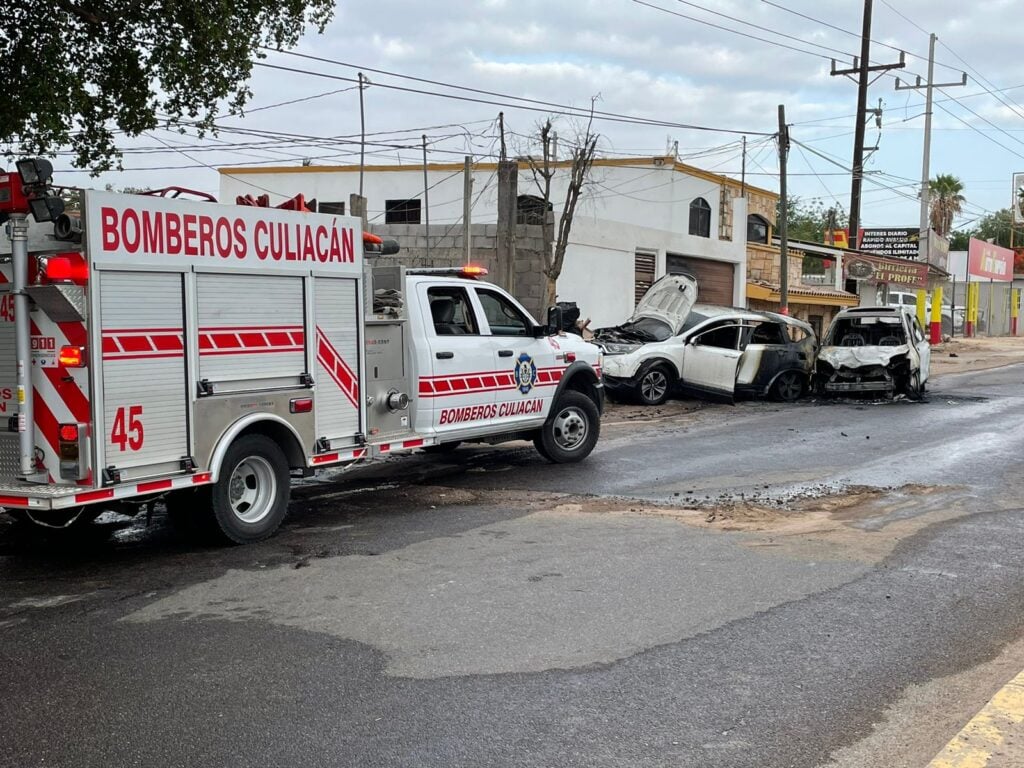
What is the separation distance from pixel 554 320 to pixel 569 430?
52.1 inches

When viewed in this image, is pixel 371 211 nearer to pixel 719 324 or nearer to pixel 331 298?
pixel 719 324

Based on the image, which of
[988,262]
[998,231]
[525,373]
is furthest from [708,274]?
[998,231]

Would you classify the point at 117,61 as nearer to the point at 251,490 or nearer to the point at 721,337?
the point at 251,490

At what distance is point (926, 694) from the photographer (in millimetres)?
4754

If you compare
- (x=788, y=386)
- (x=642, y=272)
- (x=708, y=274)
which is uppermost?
(x=708, y=274)

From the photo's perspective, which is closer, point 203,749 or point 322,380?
point 203,749

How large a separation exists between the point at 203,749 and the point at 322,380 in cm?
440

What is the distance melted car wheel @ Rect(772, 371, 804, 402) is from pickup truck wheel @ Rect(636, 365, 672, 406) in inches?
93.5

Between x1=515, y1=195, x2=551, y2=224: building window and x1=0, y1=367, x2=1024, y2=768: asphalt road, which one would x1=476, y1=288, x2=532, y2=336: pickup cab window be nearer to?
x1=0, y1=367, x2=1024, y2=768: asphalt road

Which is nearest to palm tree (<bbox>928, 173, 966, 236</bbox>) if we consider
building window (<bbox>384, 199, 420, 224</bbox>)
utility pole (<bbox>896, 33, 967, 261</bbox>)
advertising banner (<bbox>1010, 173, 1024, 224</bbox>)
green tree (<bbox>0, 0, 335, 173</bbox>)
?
advertising banner (<bbox>1010, 173, 1024, 224</bbox>)

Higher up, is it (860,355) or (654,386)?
(860,355)

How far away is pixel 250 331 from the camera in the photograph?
7590mm

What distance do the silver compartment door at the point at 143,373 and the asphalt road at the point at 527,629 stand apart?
822 millimetres

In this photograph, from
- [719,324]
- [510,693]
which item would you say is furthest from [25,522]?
[719,324]
